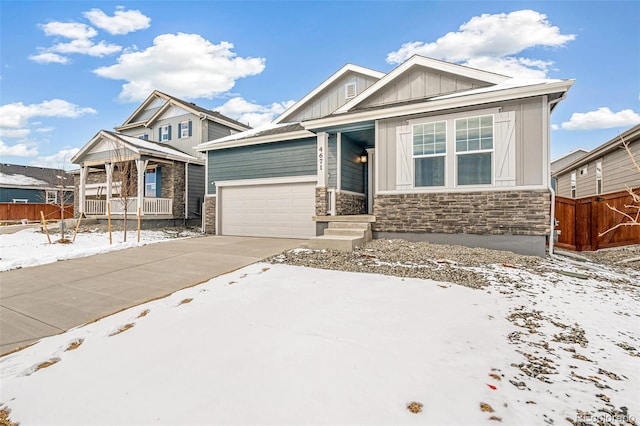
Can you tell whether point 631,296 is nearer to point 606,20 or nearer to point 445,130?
point 445,130

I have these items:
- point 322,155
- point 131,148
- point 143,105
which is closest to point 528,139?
point 322,155

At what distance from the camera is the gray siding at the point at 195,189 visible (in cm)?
1454

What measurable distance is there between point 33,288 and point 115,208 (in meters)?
10.7

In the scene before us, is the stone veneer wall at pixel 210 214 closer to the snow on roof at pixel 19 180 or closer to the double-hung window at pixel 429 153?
the double-hung window at pixel 429 153

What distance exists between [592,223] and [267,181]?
10340mm

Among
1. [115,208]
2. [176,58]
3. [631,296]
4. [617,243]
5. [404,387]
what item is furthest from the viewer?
[176,58]

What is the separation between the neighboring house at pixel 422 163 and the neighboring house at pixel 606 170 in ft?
14.0

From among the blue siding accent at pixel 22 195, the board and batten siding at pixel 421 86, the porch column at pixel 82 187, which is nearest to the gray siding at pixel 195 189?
the porch column at pixel 82 187

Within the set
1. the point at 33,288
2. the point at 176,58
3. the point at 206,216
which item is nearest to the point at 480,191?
the point at 33,288

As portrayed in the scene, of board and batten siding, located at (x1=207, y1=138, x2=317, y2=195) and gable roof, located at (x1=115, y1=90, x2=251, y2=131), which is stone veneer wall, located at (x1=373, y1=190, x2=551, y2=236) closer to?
board and batten siding, located at (x1=207, y1=138, x2=317, y2=195)

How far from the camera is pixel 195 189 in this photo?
14812 millimetres

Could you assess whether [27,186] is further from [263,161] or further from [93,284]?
[93,284]

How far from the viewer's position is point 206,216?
11641 millimetres

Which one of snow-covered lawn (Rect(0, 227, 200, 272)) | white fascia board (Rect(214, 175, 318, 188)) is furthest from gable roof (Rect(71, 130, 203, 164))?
snow-covered lawn (Rect(0, 227, 200, 272))
